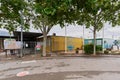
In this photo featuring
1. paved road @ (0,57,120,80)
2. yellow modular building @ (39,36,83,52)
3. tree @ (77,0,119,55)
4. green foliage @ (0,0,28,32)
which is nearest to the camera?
paved road @ (0,57,120,80)

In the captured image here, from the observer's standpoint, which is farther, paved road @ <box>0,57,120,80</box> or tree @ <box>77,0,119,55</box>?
tree @ <box>77,0,119,55</box>

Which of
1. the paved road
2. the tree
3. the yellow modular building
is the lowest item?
the paved road

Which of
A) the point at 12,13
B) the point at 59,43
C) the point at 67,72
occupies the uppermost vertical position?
the point at 12,13

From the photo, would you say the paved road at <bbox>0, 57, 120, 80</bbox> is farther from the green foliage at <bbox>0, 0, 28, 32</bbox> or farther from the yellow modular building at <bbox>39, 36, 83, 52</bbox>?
the yellow modular building at <bbox>39, 36, 83, 52</bbox>

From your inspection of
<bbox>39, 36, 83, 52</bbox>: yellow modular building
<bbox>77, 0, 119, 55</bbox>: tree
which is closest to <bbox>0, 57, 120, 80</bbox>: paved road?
<bbox>77, 0, 119, 55</bbox>: tree

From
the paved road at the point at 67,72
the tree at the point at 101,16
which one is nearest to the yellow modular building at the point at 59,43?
the tree at the point at 101,16

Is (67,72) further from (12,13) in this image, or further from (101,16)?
(101,16)

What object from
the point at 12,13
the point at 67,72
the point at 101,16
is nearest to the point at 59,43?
the point at 101,16

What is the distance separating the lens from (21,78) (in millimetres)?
10914

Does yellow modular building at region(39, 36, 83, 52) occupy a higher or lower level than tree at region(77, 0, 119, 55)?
lower

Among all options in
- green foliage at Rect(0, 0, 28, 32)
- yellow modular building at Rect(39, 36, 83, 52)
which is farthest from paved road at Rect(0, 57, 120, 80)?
yellow modular building at Rect(39, 36, 83, 52)

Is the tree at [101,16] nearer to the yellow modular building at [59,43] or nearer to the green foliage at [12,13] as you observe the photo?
the yellow modular building at [59,43]

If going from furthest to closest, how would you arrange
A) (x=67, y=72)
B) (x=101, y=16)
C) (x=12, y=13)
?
(x=101, y=16) → (x=12, y=13) → (x=67, y=72)

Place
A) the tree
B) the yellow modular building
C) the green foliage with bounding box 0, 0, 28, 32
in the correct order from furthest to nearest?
the yellow modular building → the tree → the green foliage with bounding box 0, 0, 28, 32
